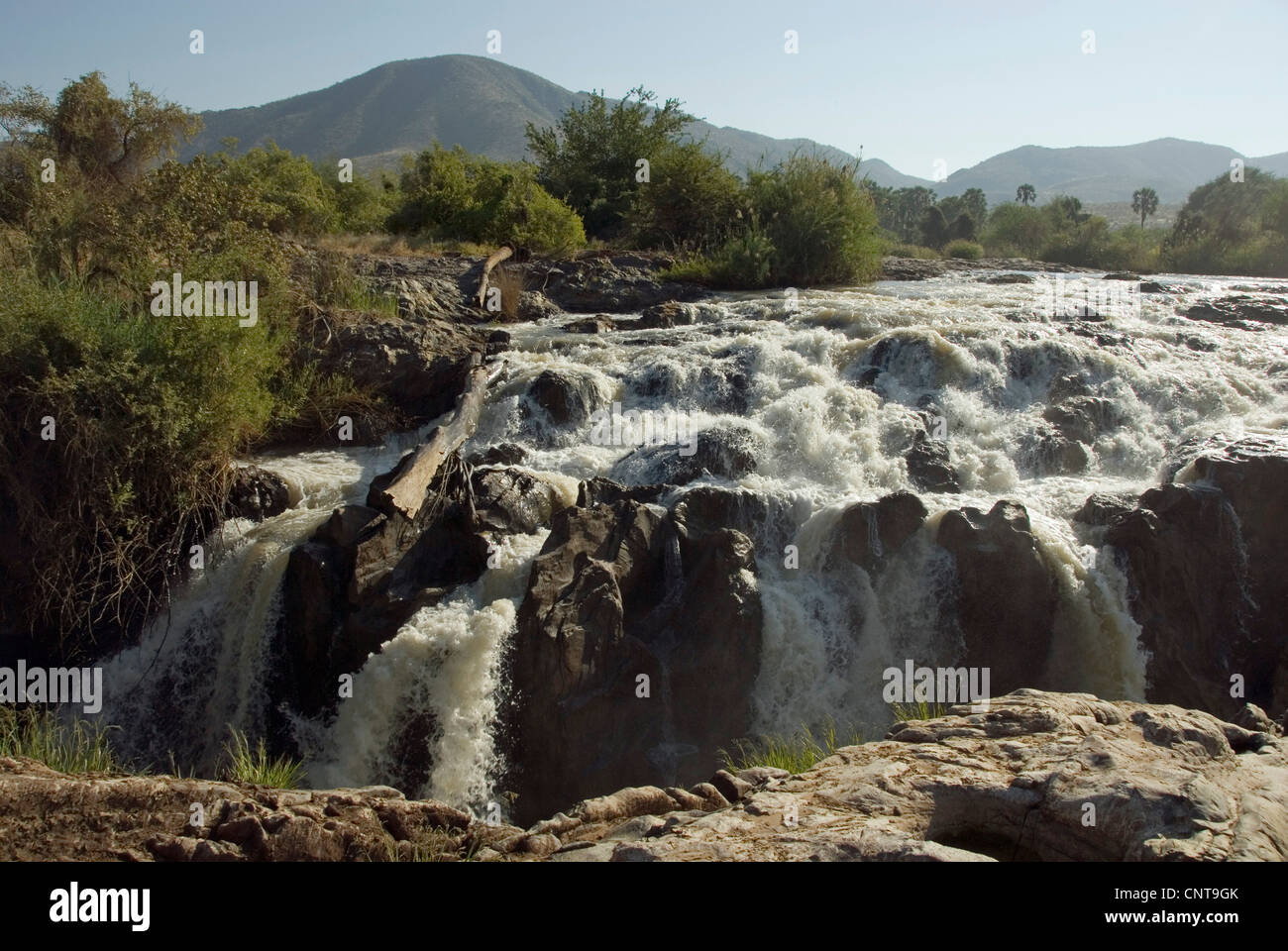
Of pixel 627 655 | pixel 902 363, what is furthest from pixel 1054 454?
pixel 627 655

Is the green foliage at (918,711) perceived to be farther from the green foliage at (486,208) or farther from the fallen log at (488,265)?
the green foliage at (486,208)

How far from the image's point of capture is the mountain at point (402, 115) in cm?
12388

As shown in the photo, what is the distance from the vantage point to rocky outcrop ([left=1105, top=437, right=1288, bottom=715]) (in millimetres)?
7457

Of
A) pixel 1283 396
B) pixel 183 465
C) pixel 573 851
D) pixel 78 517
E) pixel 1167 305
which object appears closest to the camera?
pixel 573 851

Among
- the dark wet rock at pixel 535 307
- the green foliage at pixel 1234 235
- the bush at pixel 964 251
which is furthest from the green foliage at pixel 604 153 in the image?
the green foliage at pixel 1234 235

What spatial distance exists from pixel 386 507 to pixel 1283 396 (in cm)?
1063

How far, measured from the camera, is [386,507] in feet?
26.5

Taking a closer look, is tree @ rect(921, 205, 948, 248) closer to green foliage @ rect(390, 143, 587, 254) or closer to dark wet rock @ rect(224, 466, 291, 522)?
green foliage @ rect(390, 143, 587, 254)

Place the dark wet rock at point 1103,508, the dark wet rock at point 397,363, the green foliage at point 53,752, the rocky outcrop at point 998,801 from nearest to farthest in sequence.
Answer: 1. the rocky outcrop at point 998,801
2. the green foliage at point 53,752
3. the dark wet rock at point 1103,508
4. the dark wet rock at point 397,363

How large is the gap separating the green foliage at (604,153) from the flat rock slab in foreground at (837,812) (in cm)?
2162

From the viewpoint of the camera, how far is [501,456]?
9.44 m

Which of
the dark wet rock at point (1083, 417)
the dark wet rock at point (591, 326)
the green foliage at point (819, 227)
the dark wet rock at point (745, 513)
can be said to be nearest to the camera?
the dark wet rock at point (745, 513)

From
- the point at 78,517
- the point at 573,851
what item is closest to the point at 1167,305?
the point at 573,851
